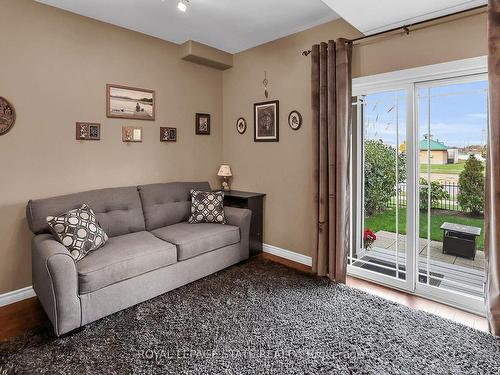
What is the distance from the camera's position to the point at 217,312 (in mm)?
2486

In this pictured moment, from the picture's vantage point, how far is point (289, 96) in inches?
143

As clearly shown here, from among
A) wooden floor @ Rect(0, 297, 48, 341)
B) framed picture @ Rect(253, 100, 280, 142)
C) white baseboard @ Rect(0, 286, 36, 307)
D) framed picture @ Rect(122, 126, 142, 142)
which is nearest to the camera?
wooden floor @ Rect(0, 297, 48, 341)

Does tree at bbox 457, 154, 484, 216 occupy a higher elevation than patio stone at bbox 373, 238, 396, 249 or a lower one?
higher

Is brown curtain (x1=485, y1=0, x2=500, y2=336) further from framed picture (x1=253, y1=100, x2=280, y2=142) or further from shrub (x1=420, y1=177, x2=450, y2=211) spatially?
framed picture (x1=253, y1=100, x2=280, y2=142)

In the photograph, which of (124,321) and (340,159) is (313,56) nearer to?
(340,159)

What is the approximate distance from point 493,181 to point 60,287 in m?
3.20

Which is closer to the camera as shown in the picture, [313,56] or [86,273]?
[86,273]

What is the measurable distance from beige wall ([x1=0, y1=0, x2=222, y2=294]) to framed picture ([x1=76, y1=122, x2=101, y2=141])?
5cm

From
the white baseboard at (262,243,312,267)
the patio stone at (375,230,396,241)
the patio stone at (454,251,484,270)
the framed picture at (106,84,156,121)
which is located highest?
the framed picture at (106,84,156,121)

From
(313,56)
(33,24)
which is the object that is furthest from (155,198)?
(313,56)

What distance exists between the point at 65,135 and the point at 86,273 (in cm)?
154

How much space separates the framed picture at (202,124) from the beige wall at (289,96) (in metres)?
0.30

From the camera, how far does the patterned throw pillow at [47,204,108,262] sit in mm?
2389

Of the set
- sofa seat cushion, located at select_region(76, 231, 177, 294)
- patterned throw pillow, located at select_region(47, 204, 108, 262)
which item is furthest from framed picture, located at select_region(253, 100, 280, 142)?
patterned throw pillow, located at select_region(47, 204, 108, 262)
